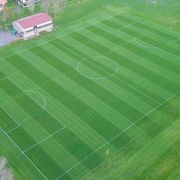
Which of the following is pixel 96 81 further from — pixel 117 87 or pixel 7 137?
pixel 7 137

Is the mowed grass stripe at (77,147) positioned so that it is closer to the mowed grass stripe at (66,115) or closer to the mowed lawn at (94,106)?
the mowed lawn at (94,106)

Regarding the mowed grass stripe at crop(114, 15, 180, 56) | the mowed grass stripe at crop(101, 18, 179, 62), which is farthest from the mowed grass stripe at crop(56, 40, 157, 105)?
the mowed grass stripe at crop(114, 15, 180, 56)

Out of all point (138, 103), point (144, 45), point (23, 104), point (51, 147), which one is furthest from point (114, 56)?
point (51, 147)

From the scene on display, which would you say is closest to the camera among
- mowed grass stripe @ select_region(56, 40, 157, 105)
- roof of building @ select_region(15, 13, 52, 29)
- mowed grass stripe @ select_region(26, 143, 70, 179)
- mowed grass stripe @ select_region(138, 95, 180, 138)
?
mowed grass stripe @ select_region(26, 143, 70, 179)

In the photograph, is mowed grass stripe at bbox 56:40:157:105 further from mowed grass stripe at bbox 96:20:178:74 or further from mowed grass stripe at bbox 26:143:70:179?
mowed grass stripe at bbox 26:143:70:179

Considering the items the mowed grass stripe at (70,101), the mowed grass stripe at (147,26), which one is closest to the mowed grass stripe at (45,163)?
the mowed grass stripe at (70,101)

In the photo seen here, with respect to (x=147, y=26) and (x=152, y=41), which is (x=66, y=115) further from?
(x=147, y=26)
